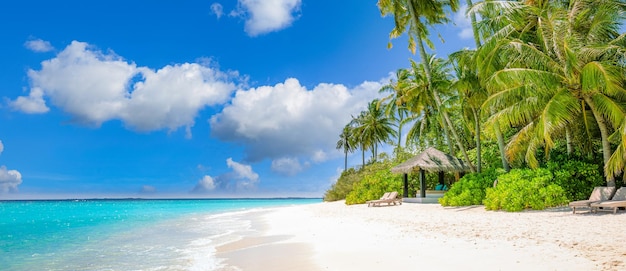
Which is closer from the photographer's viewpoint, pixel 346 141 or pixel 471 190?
pixel 471 190

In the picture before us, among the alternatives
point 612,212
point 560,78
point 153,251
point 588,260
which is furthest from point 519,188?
point 153,251

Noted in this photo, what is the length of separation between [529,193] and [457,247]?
7124 mm

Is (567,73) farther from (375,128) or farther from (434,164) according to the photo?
(375,128)

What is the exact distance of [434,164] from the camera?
1952cm

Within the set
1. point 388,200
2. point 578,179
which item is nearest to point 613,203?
point 578,179

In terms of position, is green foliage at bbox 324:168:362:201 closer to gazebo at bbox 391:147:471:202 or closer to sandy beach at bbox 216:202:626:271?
gazebo at bbox 391:147:471:202

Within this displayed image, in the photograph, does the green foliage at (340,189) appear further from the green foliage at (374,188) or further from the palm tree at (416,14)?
the palm tree at (416,14)

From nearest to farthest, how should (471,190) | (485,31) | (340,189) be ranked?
(471,190) < (485,31) < (340,189)

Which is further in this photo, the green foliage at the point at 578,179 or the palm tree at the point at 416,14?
the palm tree at the point at 416,14

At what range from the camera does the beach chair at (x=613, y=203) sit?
1002cm

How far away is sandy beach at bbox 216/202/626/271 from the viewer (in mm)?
5434

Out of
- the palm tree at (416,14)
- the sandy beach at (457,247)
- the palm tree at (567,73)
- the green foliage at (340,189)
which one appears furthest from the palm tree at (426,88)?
the sandy beach at (457,247)

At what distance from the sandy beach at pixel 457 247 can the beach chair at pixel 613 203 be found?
0.25 metres

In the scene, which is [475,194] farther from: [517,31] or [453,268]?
[453,268]
